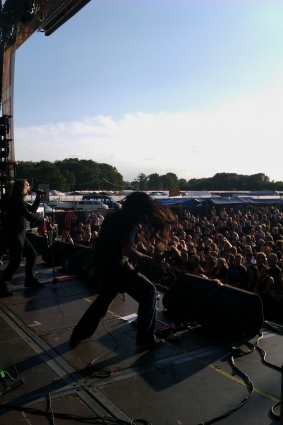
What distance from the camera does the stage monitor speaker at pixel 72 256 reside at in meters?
7.59

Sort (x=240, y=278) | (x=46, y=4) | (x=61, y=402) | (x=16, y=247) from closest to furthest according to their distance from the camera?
(x=61, y=402) → (x=16, y=247) → (x=240, y=278) → (x=46, y=4)

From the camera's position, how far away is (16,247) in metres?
6.22

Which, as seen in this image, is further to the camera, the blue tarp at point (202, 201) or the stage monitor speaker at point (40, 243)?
the blue tarp at point (202, 201)

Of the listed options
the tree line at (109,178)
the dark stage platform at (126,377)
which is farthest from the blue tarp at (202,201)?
the tree line at (109,178)

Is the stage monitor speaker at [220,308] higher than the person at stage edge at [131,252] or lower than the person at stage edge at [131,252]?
lower

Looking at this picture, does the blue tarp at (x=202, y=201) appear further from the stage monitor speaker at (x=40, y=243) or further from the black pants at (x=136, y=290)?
the black pants at (x=136, y=290)

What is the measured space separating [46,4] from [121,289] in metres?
7.70

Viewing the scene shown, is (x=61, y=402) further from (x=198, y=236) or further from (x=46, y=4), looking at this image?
(x=198, y=236)

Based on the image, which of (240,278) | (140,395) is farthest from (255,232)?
(140,395)

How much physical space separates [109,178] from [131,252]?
89.5m

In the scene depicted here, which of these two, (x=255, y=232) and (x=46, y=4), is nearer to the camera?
(x=46, y=4)

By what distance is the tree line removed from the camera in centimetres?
6781

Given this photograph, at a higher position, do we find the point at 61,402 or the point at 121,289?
the point at 121,289

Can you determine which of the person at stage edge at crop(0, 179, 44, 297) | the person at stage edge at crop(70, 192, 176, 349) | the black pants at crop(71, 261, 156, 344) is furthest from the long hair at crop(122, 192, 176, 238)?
the person at stage edge at crop(0, 179, 44, 297)
